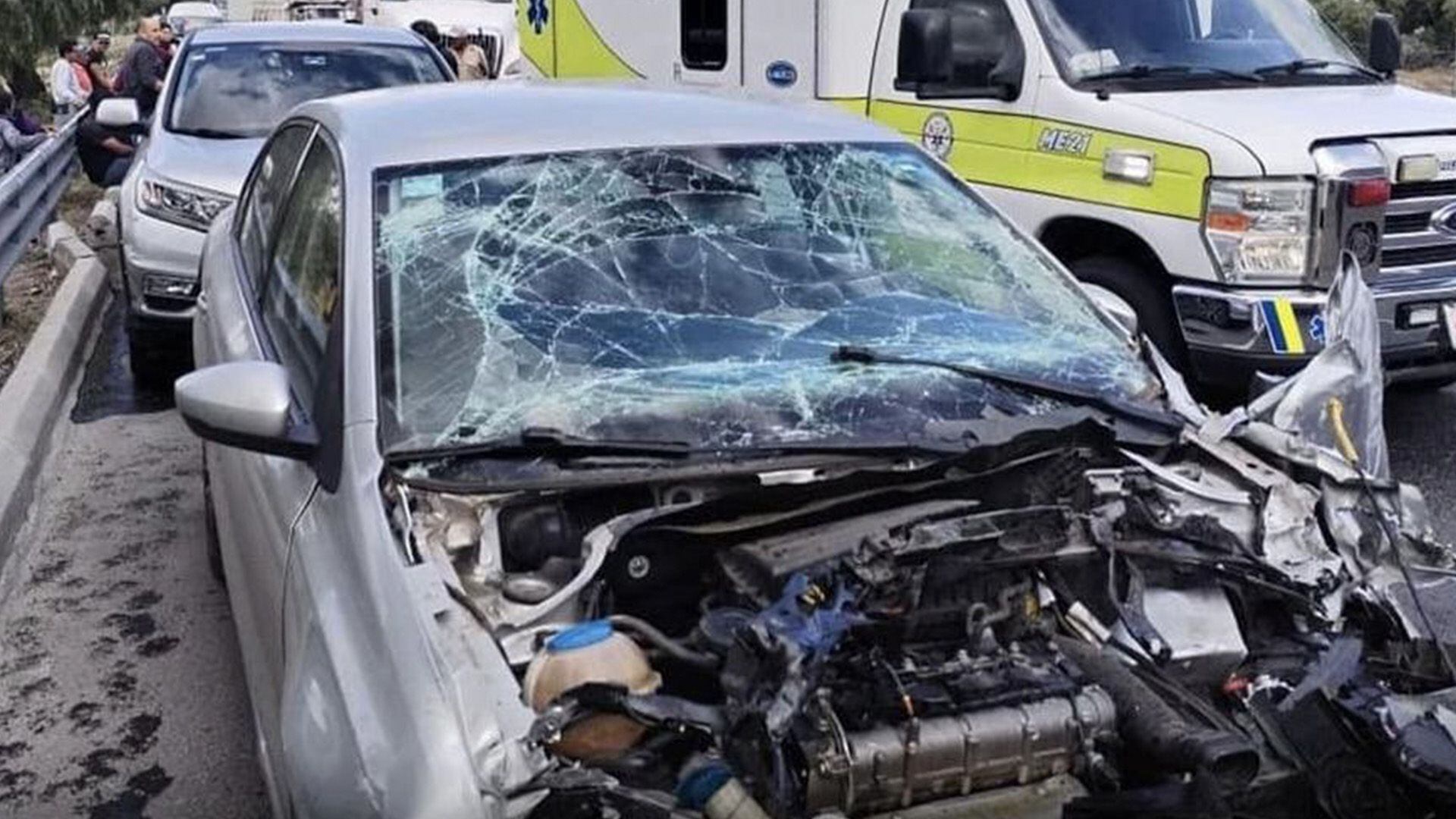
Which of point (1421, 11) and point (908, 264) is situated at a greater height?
point (908, 264)

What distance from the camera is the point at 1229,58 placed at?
6.64 m

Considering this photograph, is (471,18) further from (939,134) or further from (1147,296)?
(1147,296)

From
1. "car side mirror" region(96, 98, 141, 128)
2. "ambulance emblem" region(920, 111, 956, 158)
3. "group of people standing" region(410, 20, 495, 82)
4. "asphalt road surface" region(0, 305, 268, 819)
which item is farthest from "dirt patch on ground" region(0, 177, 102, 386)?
"ambulance emblem" region(920, 111, 956, 158)

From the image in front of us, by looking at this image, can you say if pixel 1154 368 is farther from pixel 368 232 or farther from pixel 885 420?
pixel 368 232

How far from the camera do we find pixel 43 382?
7.05m

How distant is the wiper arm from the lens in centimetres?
286

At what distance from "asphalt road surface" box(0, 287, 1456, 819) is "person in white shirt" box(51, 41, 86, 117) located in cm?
959

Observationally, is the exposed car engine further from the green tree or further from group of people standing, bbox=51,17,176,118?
the green tree

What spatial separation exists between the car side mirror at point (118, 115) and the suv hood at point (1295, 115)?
5.57m

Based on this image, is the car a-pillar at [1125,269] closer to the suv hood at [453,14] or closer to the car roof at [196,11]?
the suv hood at [453,14]

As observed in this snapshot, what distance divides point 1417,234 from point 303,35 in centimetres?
601

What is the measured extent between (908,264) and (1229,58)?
3543 millimetres

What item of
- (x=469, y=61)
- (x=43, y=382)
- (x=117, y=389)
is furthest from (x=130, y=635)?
(x=469, y=61)

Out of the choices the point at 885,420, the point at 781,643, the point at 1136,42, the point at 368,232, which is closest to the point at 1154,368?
the point at 885,420
